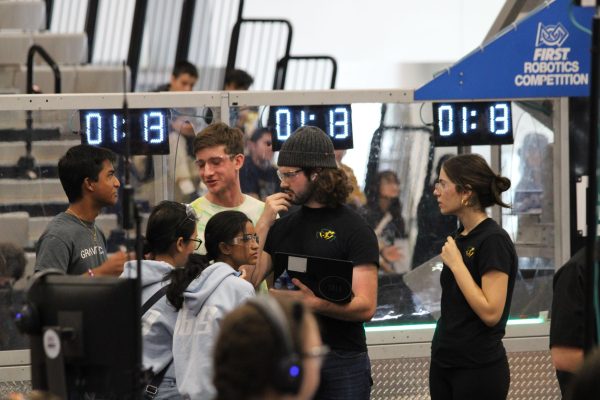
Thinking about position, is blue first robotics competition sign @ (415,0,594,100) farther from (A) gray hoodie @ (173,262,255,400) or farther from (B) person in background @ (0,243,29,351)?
(B) person in background @ (0,243,29,351)

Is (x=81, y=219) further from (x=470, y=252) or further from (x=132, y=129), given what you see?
(x=470, y=252)

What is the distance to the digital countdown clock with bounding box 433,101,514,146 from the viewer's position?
610 centimetres

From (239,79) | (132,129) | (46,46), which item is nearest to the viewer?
(132,129)

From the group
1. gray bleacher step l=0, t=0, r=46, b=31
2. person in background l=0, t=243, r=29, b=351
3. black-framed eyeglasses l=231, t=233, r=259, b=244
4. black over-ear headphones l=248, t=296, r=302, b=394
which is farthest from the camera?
gray bleacher step l=0, t=0, r=46, b=31

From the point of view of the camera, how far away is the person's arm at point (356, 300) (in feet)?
14.0

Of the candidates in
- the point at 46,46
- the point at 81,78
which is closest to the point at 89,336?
the point at 81,78

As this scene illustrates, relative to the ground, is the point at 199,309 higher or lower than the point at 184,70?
lower

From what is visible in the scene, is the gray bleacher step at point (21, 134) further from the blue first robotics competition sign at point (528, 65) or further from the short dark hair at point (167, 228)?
the blue first robotics competition sign at point (528, 65)

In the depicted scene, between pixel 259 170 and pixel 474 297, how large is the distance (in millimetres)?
2004

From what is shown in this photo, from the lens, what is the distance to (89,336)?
3086 millimetres

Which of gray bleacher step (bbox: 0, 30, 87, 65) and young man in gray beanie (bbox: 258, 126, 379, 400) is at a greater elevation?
gray bleacher step (bbox: 0, 30, 87, 65)

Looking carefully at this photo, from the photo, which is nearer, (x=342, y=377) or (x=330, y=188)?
(x=342, y=377)

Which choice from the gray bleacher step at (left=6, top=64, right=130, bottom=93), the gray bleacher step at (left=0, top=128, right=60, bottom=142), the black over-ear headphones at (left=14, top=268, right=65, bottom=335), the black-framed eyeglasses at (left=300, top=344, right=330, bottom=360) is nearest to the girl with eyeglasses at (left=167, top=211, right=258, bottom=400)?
the black over-ear headphones at (left=14, top=268, right=65, bottom=335)

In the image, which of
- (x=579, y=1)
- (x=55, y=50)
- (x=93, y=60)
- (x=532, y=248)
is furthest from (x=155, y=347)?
(x=93, y=60)
